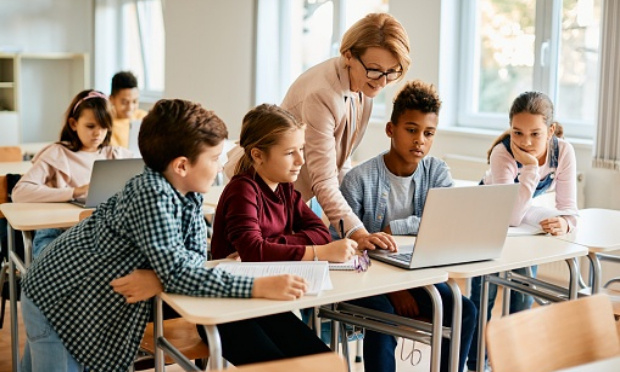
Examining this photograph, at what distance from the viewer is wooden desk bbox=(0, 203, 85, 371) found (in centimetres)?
284

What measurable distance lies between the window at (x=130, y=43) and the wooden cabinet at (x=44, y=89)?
279mm

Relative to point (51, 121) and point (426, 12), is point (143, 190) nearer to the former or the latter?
point (426, 12)

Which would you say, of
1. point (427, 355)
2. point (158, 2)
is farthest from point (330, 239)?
point (158, 2)

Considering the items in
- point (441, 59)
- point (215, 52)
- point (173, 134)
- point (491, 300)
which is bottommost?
point (491, 300)

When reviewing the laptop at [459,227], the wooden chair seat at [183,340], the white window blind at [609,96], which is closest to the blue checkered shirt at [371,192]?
the laptop at [459,227]

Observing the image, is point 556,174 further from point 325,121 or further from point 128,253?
point 128,253

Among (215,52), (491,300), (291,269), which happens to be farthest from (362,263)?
(215,52)

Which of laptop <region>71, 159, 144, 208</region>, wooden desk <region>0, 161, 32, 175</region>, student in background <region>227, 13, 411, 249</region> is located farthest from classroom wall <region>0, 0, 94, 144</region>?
student in background <region>227, 13, 411, 249</region>

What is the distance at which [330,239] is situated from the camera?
96.4 inches

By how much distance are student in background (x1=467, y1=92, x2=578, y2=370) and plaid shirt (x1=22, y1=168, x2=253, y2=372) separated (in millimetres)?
1259

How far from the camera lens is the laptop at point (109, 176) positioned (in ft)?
10.1

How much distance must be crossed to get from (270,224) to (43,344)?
0.68 meters

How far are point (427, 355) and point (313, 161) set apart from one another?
1411 mm

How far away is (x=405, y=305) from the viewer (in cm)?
252
